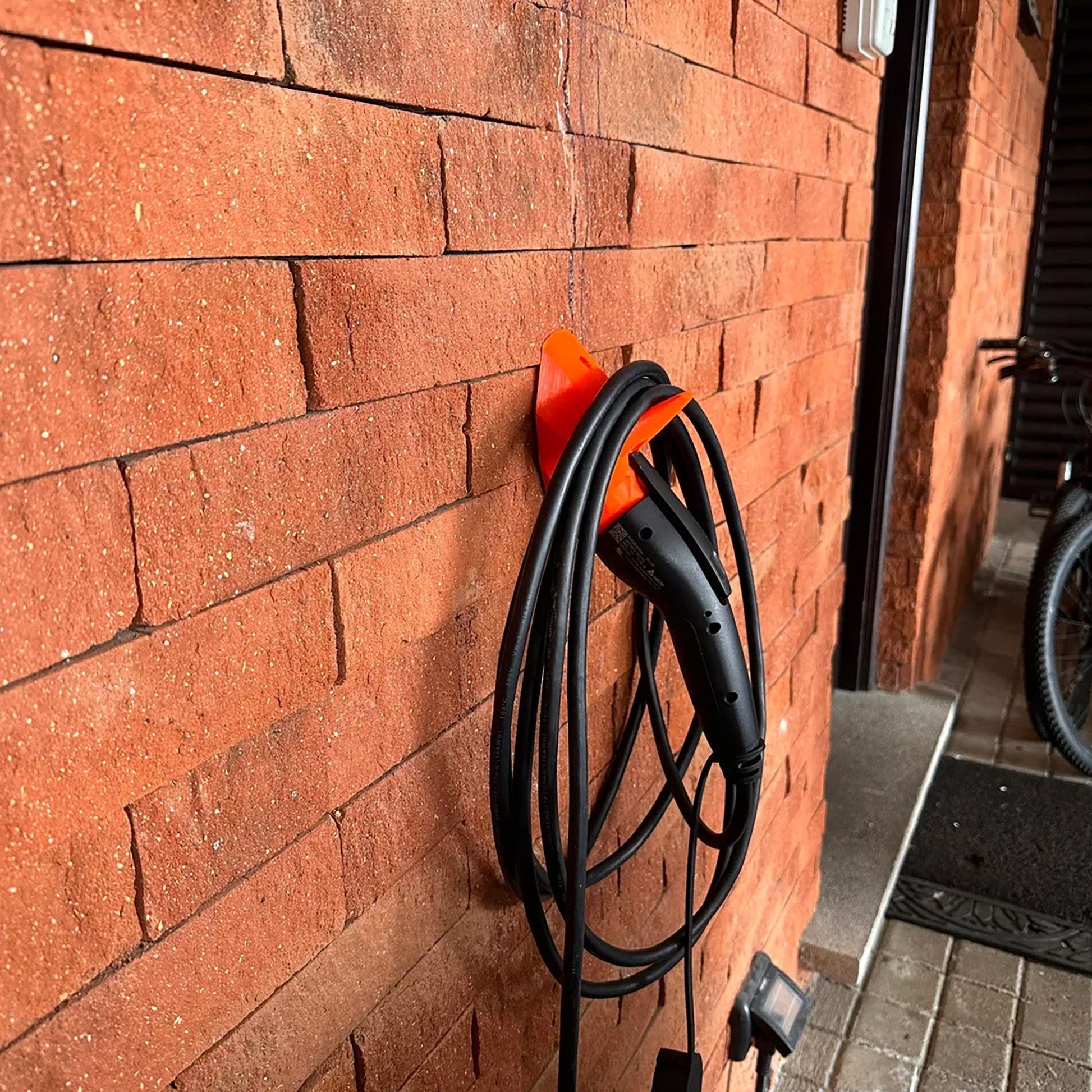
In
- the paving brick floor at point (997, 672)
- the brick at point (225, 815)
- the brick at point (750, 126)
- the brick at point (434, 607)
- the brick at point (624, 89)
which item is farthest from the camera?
the paving brick floor at point (997, 672)

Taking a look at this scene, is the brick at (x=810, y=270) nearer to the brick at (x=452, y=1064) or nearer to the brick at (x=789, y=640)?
Result: the brick at (x=789, y=640)

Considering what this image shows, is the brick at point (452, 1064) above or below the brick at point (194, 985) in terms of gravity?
below

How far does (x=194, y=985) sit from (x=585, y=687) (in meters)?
0.33

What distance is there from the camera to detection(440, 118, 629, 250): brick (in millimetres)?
664

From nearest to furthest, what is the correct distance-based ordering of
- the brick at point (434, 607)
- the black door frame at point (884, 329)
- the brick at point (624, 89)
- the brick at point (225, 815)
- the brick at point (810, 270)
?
the brick at point (225, 815), the brick at point (434, 607), the brick at point (624, 89), the brick at point (810, 270), the black door frame at point (884, 329)

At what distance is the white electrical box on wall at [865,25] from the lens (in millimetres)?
1306

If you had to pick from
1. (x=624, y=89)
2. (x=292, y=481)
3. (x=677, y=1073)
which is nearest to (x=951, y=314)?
(x=624, y=89)

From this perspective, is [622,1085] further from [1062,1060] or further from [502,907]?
[1062,1060]

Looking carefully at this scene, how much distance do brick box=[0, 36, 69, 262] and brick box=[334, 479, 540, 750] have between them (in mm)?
255

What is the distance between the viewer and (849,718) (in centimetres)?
286

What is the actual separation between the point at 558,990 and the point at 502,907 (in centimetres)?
18

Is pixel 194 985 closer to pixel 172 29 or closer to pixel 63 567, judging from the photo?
pixel 63 567

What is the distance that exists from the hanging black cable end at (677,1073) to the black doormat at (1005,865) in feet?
4.58

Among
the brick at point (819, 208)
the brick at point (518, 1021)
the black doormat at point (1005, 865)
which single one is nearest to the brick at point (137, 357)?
the brick at point (518, 1021)
